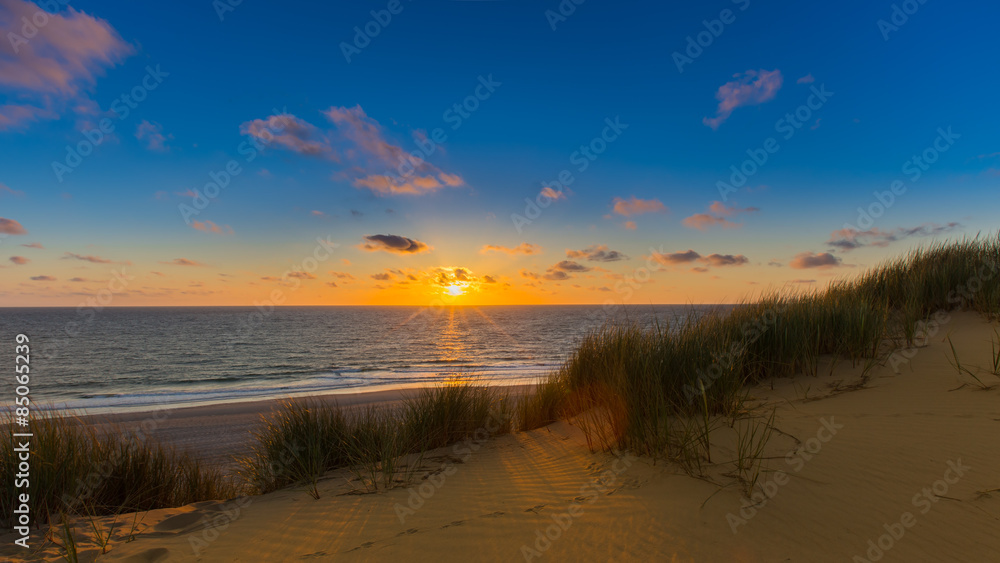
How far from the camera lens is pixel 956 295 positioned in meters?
9.01

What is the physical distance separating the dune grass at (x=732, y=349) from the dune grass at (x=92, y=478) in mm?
4829

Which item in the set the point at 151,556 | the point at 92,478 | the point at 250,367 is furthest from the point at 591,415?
the point at 250,367

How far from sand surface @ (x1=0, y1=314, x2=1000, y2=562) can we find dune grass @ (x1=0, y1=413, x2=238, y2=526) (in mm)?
601

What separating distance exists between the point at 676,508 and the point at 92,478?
6168mm

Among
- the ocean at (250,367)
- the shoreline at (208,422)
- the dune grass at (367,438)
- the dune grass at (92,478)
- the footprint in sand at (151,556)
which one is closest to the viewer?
the footprint in sand at (151,556)

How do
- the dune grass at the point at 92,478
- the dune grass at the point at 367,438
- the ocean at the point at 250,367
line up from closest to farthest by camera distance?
the dune grass at the point at 92,478
the dune grass at the point at 367,438
the ocean at the point at 250,367

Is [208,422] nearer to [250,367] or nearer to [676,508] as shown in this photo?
[676,508]

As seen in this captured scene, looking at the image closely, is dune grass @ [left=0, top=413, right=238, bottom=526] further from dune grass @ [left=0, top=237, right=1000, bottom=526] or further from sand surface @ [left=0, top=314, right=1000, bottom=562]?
sand surface @ [left=0, top=314, right=1000, bottom=562]

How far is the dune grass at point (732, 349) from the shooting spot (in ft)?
15.3

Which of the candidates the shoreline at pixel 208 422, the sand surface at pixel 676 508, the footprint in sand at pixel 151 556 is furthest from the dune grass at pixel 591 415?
the shoreline at pixel 208 422

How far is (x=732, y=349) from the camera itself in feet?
20.1

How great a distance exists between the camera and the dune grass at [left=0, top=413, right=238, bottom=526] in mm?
4379

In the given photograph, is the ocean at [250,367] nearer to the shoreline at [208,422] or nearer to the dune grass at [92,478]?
the shoreline at [208,422]

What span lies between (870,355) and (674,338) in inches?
142
